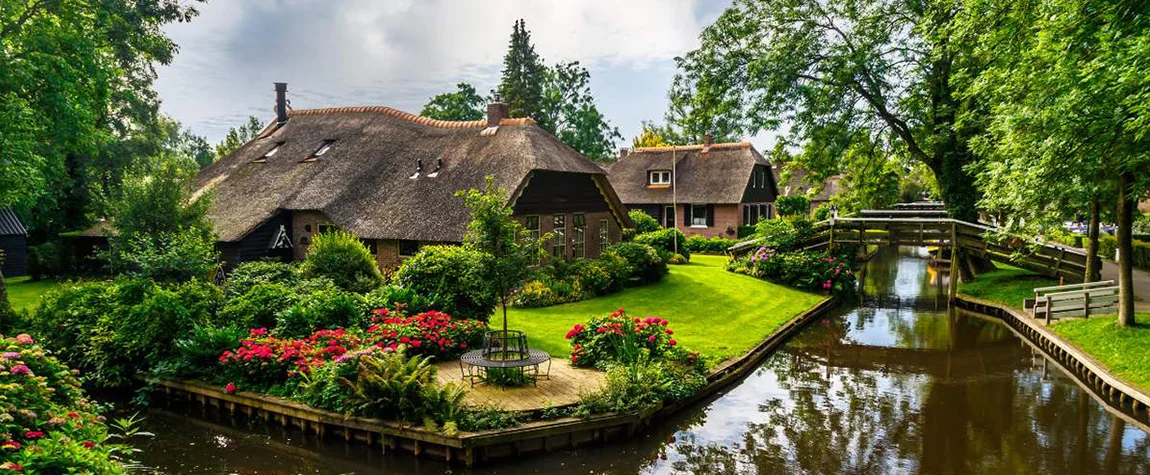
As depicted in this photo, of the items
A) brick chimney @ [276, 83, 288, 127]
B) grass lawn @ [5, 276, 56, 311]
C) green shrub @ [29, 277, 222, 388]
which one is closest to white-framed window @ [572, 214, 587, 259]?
green shrub @ [29, 277, 222, 388]

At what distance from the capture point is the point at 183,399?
1378 cm

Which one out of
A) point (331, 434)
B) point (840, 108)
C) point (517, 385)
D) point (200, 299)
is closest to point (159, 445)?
point (331, 434)

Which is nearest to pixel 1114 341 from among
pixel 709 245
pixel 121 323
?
pixel 709 245

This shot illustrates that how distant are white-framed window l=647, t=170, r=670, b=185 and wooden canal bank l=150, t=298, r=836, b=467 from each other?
31513mm

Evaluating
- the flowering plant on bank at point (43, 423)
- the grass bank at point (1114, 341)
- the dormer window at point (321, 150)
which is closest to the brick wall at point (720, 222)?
the grass bank at point (1114, 341)

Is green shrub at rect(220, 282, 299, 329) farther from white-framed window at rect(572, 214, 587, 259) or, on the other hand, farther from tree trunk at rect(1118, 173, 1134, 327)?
tree trunk at rect(1118, 173, 1134, 327)

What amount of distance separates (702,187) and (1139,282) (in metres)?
23.0

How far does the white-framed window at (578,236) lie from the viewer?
26523mm

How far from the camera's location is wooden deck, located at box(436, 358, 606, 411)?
11.6 metres

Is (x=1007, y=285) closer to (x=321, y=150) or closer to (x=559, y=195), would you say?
(x=559, y=195)

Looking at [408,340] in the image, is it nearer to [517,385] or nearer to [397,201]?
[517,385]

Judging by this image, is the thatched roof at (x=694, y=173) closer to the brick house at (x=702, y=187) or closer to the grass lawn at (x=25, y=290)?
the brick house at (x=702, y=187)

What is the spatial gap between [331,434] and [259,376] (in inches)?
98.8

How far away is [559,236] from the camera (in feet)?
85.6
